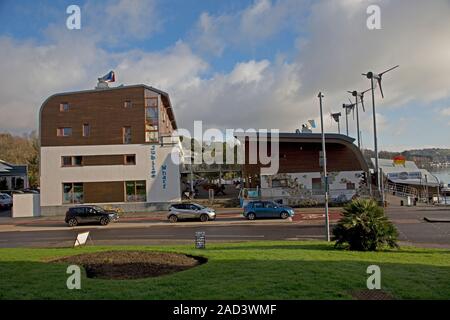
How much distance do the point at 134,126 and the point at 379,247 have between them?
108 ft

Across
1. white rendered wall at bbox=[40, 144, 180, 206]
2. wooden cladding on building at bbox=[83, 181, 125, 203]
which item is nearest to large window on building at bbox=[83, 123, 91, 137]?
white rendered wall at bbox=[40, 144, 180, 206]

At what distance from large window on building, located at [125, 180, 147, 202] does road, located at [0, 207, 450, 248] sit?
1002cm

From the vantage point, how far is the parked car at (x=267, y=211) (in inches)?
Result: 1248

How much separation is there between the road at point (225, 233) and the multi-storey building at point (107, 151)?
10313 millimetres

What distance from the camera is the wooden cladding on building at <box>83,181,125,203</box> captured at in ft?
139

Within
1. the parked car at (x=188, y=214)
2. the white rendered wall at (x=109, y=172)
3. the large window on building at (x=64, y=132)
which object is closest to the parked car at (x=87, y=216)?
the parked car at (x=188, y=214)

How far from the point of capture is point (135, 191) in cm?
4238

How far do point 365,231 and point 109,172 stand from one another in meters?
33.0

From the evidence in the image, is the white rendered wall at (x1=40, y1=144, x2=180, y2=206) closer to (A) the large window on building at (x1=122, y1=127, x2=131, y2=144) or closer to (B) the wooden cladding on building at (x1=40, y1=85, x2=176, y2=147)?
(A) the large window on building at (x1=122, y1=127, x2=131, y2=144)

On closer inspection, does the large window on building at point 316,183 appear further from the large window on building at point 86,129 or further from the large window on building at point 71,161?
the large window on building at point 71,161
